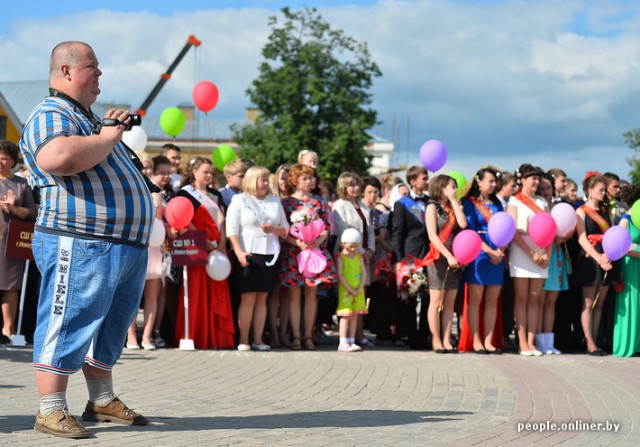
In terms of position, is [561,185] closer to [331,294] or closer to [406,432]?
[331,294]

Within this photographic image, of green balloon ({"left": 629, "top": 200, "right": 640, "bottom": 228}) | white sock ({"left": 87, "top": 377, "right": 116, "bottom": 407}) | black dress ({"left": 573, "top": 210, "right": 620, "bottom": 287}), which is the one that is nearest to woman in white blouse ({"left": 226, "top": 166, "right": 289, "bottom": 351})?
black dress ({"left": 573, "top": 210, "right": 620, "bottom": 287})

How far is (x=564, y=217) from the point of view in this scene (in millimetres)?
11672

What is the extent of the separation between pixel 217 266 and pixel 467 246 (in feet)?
9.72

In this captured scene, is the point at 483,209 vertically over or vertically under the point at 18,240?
over

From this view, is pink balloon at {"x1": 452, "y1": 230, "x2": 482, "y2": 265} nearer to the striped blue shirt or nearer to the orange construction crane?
the striped blue shirt

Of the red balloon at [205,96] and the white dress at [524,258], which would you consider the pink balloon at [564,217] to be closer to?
the white dress at [524,258]

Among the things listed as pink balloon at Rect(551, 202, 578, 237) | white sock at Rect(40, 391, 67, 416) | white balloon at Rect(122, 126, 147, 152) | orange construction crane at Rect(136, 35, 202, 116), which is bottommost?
white sock at Rect(40, 391, 67, 416)

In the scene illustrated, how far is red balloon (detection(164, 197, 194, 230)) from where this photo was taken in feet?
34.8

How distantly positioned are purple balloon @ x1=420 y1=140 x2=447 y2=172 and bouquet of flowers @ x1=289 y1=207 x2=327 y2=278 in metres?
2.01

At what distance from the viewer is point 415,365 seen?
10.0 m

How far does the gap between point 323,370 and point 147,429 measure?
3860 mm

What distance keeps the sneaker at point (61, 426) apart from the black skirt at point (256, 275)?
5765mm

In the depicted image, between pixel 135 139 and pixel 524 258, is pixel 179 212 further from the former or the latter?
pixel 524 258

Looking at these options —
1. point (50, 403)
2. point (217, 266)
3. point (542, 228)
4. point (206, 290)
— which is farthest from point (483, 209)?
point (50, 403)
